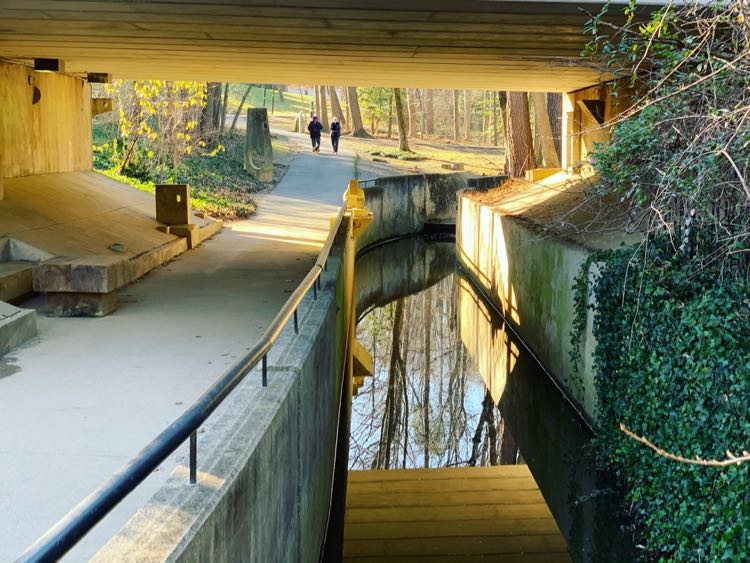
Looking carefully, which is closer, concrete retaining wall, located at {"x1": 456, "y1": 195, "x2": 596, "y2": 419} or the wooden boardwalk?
the wooden boardwalk

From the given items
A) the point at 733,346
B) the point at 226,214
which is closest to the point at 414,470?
the point at 733,346

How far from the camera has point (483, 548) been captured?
25.5 feet

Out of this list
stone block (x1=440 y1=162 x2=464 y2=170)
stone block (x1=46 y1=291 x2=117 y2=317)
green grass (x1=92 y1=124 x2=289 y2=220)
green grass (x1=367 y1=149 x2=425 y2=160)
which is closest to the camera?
stone block (x1=46 y1=291 x2=117 y2=317)

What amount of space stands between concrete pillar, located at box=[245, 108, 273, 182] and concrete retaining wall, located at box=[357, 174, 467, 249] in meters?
4.00

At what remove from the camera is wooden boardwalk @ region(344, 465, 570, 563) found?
7.74 meters

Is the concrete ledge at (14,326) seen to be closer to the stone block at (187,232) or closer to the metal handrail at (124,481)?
the metal handrail at (124,481)

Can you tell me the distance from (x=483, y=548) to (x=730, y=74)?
4583mm

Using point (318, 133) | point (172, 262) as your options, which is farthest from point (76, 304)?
point (318, 133)

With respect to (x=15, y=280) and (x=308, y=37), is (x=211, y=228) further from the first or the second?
(x=15, y=280)

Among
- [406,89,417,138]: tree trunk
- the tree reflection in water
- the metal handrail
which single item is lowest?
the tree reflection in water

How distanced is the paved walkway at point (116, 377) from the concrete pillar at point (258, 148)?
1494 cm

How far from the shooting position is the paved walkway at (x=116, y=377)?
457 cm

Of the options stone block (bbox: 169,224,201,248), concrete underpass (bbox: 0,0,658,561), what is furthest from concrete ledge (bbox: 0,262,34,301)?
stone block (bbox: 169,224,201,248)

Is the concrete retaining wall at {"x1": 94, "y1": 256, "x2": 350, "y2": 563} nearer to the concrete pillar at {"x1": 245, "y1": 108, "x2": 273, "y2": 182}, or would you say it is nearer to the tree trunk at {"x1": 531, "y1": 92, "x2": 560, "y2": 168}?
the tree trunk at {"x1": 531, "y1": 92, "x2": 560, "y2": 168}
